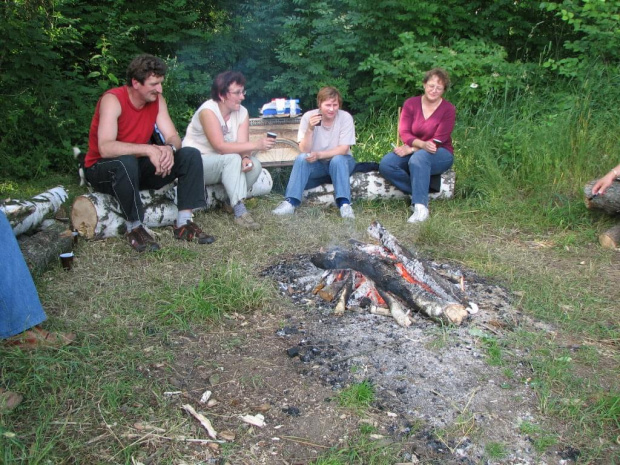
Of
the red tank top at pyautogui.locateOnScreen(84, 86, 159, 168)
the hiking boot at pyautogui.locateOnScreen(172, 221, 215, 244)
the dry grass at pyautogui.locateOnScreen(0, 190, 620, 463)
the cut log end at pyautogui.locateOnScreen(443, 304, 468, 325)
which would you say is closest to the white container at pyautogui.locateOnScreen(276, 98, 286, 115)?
the dry grass at pyautogui.locateOnScreen(0, 190, 620, 463)

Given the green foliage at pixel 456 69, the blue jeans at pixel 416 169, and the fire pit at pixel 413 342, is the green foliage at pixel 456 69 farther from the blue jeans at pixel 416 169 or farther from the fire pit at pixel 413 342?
the fire pit at pixel 413 342

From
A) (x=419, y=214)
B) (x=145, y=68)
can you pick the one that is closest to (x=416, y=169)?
(x=419, y=214)

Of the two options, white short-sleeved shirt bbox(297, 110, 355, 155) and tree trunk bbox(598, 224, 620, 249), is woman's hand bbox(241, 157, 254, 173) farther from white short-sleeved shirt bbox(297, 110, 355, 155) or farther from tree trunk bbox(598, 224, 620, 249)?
tree trunk bbox(598, 224, 620, 249)

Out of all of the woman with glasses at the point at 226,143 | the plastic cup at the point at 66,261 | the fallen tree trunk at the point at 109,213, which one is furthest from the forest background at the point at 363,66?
the plastic cup at the point at 66,261

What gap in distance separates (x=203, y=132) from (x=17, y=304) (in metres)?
2.75

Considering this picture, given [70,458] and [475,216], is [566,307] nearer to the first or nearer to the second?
[475,216]

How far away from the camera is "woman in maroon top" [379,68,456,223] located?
5.25m

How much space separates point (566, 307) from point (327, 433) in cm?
191

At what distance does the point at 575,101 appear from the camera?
5.99 m

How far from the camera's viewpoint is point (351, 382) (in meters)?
2.65

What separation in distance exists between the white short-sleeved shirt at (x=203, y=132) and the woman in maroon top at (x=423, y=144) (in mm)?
1437

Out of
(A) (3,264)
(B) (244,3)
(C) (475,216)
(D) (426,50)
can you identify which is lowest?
(C) (475,216)

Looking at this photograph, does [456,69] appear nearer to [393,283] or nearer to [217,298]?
[393,283]

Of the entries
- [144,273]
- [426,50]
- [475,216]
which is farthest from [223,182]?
[426,50]
